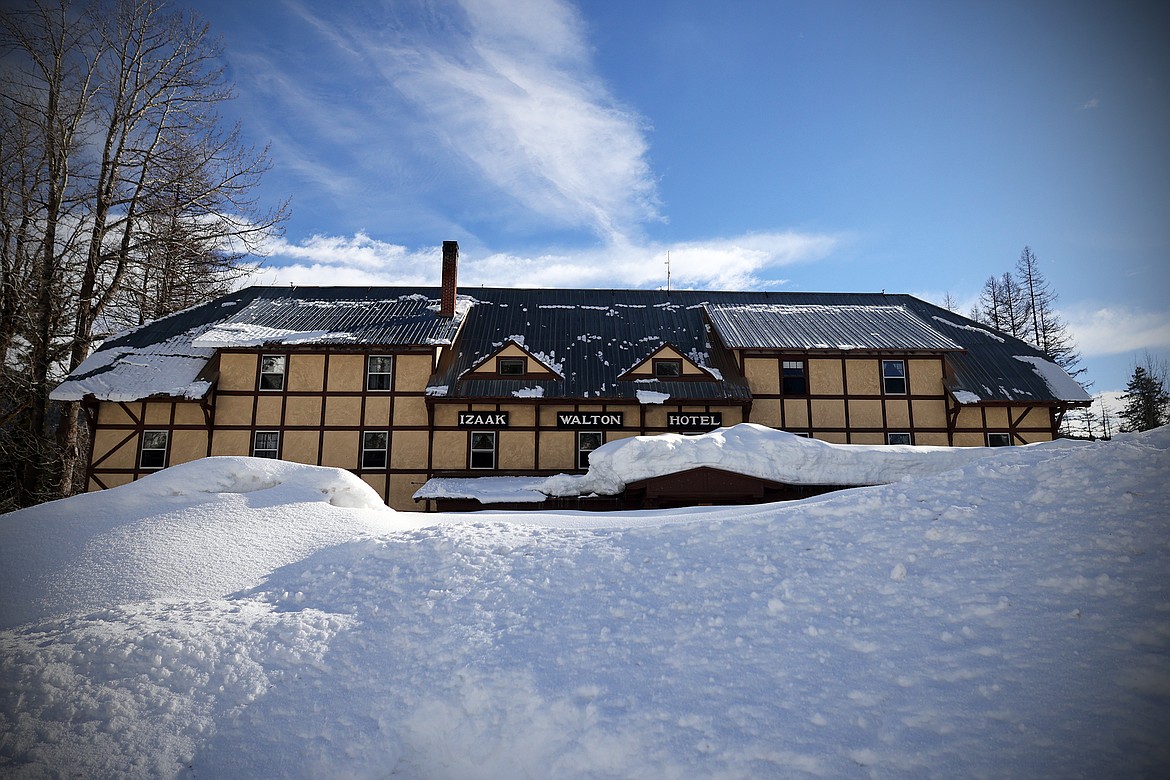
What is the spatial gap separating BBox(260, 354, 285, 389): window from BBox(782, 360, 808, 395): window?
18.1 m

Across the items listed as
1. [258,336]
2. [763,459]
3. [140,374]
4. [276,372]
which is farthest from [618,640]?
[140,374]

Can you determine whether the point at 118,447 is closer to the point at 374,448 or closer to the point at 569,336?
the point at 374,448

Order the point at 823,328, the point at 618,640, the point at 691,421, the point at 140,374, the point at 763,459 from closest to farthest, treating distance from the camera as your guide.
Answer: the point at 618,640, the point at 763,459, the point at 140,374, the point at 691,421, the point at 823,328

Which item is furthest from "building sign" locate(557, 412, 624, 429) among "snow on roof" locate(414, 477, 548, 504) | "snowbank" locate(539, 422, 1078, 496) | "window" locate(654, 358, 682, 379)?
"snowbank" locate(539, 422, 1078, 496)

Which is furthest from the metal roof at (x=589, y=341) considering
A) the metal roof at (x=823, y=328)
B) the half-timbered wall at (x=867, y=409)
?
the half-timbered wall at (x=867, y=409)

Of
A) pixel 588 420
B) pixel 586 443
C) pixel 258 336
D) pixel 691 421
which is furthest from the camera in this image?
pixel 691 421

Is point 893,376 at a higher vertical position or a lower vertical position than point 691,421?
higher

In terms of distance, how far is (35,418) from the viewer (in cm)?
2012

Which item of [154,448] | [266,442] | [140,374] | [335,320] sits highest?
[335,320]

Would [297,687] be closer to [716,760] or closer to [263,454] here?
[716,760]

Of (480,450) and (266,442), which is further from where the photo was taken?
(480,450)

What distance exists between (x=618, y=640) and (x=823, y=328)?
70.6ft

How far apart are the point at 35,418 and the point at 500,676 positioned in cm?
2216

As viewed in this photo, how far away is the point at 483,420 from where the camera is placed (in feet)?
72.9
